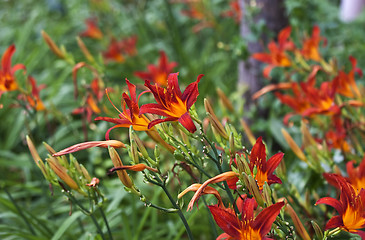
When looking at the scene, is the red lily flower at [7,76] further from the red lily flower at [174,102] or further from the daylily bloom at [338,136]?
the daylily bloom at [338,136]

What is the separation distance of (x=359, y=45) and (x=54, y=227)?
1.92 metres

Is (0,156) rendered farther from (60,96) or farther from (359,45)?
(359,45)

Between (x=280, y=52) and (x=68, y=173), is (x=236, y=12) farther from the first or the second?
(x=68, y=173)

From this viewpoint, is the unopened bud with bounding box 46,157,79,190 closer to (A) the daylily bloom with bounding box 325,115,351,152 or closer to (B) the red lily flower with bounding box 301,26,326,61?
(A) the daylily bloom with bounding box 325,115,351,152

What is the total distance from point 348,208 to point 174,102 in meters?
0.45

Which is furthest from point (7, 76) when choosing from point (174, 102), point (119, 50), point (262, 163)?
point (119, 50)

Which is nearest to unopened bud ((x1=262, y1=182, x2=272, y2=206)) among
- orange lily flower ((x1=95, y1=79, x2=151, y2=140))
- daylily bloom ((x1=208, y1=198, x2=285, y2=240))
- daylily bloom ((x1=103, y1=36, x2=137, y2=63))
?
daylily bloom ((x1=208, y1=198, x2=285, y2=240))

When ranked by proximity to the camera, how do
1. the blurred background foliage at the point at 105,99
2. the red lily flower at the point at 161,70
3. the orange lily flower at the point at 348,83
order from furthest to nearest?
the red lily flower at the point at 161,70, the blurred background foliage at the point at 105,99, the orange lily flower at the point at 348,83

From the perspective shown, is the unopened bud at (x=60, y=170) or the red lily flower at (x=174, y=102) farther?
the unopened bud at (x=60, y=170)

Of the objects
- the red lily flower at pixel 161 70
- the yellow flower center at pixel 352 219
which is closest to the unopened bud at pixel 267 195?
the yellow flower center at pixel 352 219

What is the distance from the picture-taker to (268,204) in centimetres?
88

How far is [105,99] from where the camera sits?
212 centimetres

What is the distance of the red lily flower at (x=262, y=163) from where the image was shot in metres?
0.93

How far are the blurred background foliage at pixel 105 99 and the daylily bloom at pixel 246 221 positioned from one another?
0.31m
